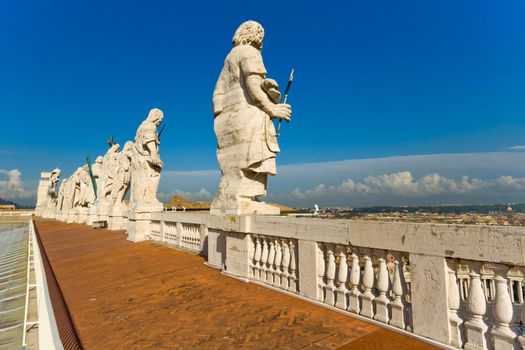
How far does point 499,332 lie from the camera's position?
2.47 m

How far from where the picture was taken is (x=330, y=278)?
409 centimetres

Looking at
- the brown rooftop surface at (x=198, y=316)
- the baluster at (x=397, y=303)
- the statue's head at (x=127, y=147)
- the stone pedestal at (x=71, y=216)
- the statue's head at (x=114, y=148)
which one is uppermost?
the statue's head at (x=114, y=148)

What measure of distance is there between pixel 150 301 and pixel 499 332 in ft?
14.0

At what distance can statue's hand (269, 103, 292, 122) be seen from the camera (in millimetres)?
6109

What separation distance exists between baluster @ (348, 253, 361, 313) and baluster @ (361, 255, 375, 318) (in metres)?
0.10

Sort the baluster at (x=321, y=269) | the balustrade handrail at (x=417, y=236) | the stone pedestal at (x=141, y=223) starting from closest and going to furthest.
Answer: the balustrade handrail at (x=417, y=236)
the baluster at (x=321, y=269)
the stone pedestal at (x=141, y=223)

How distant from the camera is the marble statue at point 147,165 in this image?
11639mm

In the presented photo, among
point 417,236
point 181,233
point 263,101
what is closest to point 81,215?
point 181,233

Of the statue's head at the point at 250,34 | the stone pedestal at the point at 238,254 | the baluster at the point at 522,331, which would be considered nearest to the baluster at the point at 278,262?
the stone pedestal at the point at 238,254

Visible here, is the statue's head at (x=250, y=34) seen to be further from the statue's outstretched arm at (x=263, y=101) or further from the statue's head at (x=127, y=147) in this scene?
the statue's head at (x=127, y=147)

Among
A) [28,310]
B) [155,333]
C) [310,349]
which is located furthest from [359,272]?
[28,310]

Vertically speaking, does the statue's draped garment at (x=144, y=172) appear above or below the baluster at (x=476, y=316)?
above

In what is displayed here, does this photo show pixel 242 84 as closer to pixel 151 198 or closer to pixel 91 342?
pixel 91 342

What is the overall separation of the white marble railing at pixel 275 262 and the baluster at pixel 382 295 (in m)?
1.40
